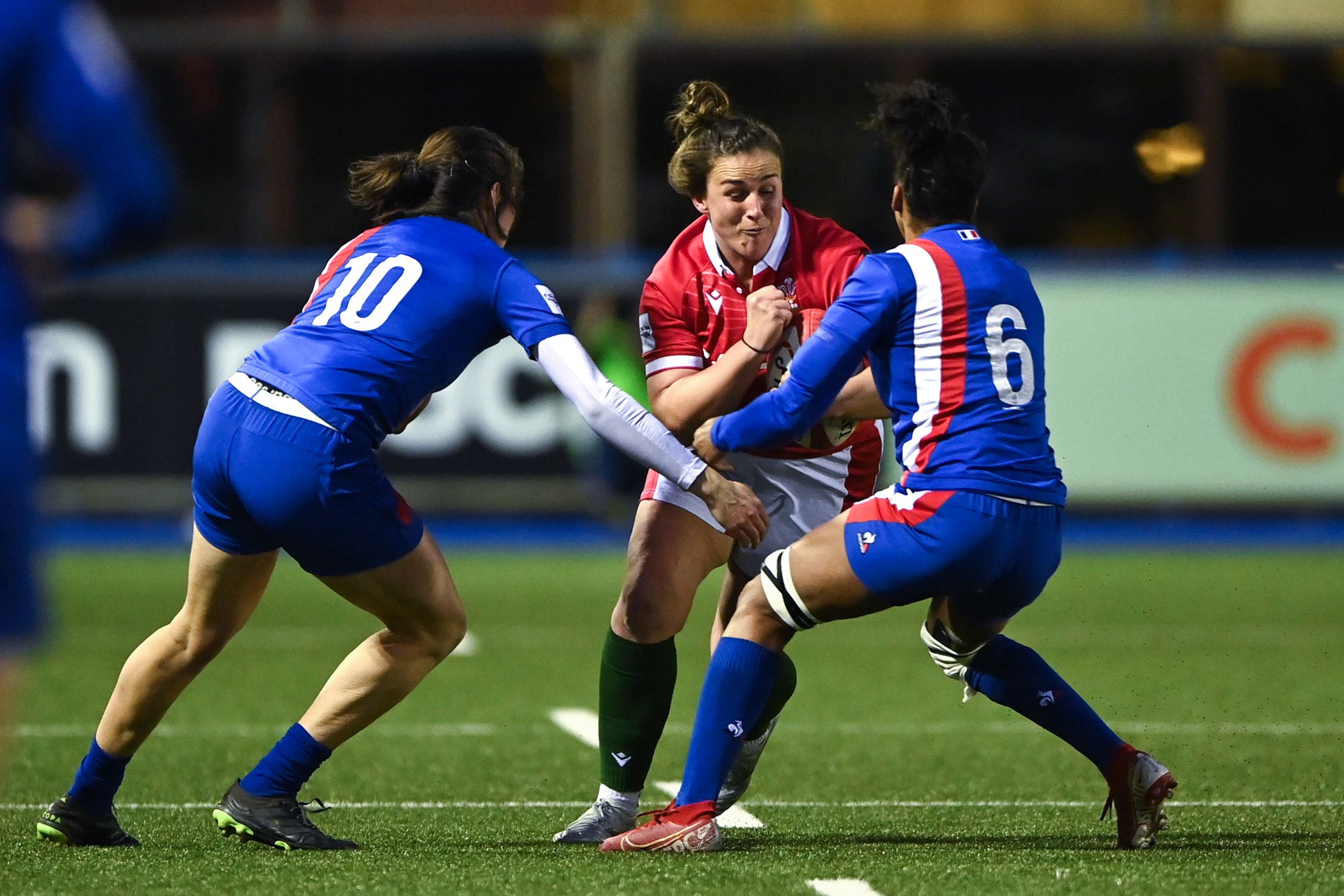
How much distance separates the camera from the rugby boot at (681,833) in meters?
4.75

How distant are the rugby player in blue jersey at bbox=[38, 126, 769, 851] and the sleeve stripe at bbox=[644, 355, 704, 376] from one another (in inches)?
22.3

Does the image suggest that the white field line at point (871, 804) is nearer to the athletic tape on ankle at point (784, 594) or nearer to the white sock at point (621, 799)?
the white sock at point (621, 799)

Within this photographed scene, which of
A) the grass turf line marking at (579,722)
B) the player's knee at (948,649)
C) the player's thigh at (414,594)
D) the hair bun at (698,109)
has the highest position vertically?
the hair bun at (698,109)

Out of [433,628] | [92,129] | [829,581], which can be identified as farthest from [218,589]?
[92,129]

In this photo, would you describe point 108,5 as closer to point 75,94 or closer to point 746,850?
point 746,850

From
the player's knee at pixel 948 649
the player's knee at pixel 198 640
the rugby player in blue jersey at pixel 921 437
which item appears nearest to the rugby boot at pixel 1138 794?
the player's knee at pixel 948 649

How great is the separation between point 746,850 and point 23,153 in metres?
2.54

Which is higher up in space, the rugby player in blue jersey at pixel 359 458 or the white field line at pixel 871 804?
the rugby player in blue jersey at pixel 359 458

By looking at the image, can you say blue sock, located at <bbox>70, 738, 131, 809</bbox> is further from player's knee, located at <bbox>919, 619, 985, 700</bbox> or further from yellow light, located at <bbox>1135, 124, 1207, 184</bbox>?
yellow light, located at <bbox>1135, 124, 1207, 184</bbox>

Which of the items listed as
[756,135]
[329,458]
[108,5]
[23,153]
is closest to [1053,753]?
[756,135]

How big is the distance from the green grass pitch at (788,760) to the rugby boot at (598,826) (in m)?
0.09

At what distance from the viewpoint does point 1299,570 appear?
13.1 metres

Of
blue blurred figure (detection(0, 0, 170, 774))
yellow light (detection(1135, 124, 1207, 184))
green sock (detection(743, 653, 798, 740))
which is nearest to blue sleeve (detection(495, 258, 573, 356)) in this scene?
green sock (detection(743, 653, 798, 740))

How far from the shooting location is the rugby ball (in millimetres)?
5266
